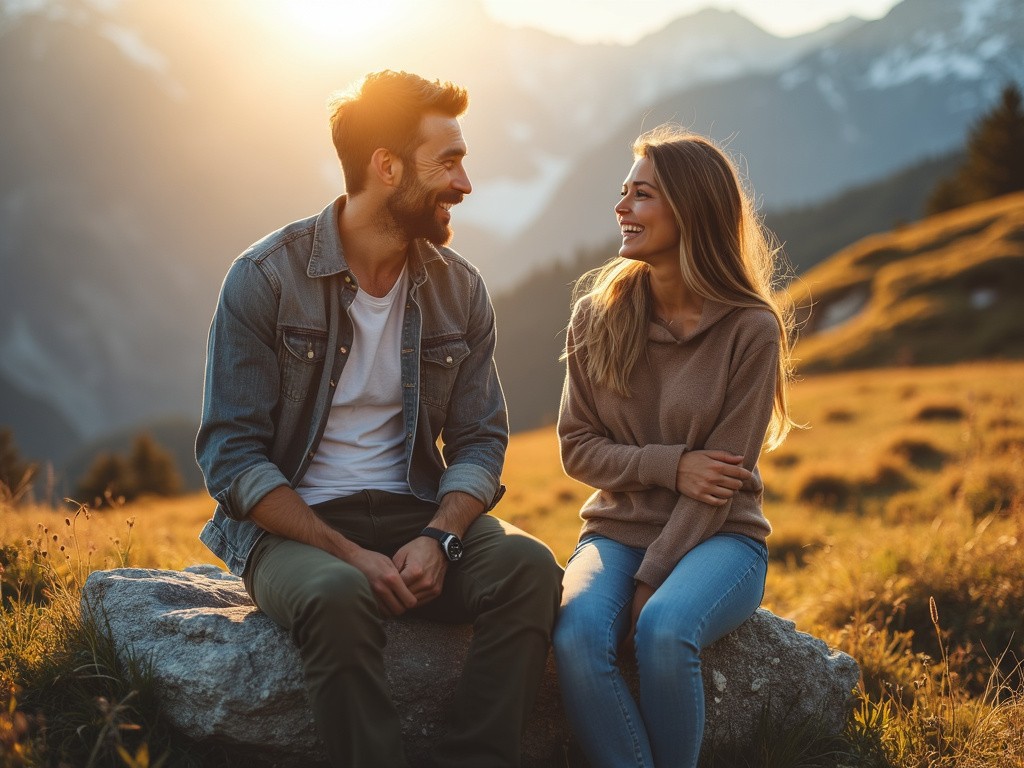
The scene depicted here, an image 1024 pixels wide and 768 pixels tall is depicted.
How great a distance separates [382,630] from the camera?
3041 mm

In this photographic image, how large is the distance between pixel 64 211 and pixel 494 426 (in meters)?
215

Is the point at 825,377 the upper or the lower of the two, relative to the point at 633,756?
lower

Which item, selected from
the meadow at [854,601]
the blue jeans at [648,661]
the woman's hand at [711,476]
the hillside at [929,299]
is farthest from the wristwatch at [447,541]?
the hillside at [929,299]

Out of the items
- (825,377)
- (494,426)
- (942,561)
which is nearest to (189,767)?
(494,426)

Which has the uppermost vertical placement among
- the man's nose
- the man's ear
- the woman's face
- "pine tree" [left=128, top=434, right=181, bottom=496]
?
the man's ear

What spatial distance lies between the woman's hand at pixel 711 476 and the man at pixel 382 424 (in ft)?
2.33

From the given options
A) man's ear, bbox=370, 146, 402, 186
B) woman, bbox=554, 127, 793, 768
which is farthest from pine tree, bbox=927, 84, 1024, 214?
man's ear, bbox=370, 146, 402, 186

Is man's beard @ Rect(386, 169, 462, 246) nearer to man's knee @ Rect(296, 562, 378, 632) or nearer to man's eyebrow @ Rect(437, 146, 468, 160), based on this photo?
man's eyebrow @ Rect(437, 146, 468, 160)

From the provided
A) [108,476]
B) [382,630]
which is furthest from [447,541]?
[108,476]

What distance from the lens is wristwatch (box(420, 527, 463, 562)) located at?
141 inches

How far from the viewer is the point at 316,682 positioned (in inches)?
112

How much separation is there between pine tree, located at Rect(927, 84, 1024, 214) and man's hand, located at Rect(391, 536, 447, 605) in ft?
185

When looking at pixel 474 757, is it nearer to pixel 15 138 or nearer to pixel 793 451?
pixel 793 451

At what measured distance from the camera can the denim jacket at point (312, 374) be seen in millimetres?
3564
